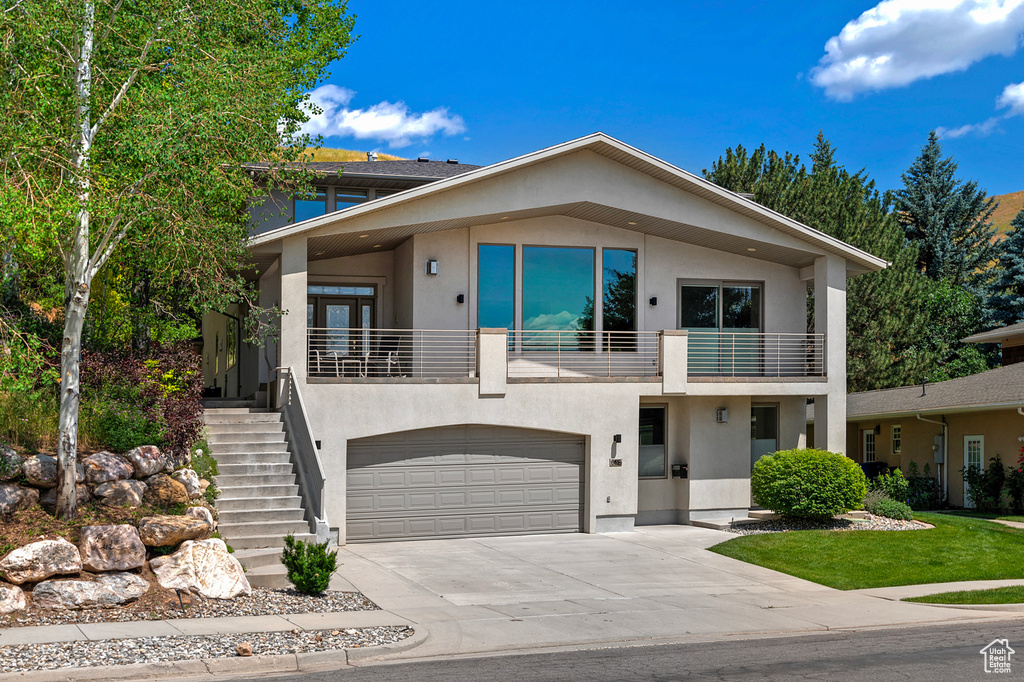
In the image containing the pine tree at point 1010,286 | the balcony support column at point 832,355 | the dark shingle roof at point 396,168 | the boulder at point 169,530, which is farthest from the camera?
the pine tree at point 1010,286

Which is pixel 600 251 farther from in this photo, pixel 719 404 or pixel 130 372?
pixel 130 372

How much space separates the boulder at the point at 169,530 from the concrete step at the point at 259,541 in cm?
105

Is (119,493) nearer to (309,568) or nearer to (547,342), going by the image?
(309,568)

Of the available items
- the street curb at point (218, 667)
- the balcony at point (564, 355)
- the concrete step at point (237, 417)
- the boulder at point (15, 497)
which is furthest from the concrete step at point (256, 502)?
the street curb at point (218, 667)

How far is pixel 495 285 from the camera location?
66.0 ft

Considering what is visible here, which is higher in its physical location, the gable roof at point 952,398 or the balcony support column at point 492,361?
the balcony support column at point 492,361

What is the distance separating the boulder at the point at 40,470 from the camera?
1198cm

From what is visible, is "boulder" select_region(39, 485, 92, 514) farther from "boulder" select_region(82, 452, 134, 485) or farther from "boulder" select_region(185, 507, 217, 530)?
"boulder" select_region(185, 507, 217, 530)

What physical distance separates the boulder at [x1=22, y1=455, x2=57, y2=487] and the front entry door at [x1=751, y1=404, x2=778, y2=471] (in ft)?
49.2

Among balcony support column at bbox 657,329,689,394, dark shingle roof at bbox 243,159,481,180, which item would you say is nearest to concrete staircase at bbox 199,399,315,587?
dark shingle roof at bbox 243,159,481,180

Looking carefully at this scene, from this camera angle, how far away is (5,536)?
11.0 m

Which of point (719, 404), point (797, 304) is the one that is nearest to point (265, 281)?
point (719, 404)

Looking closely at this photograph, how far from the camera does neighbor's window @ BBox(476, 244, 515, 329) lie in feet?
65.7
